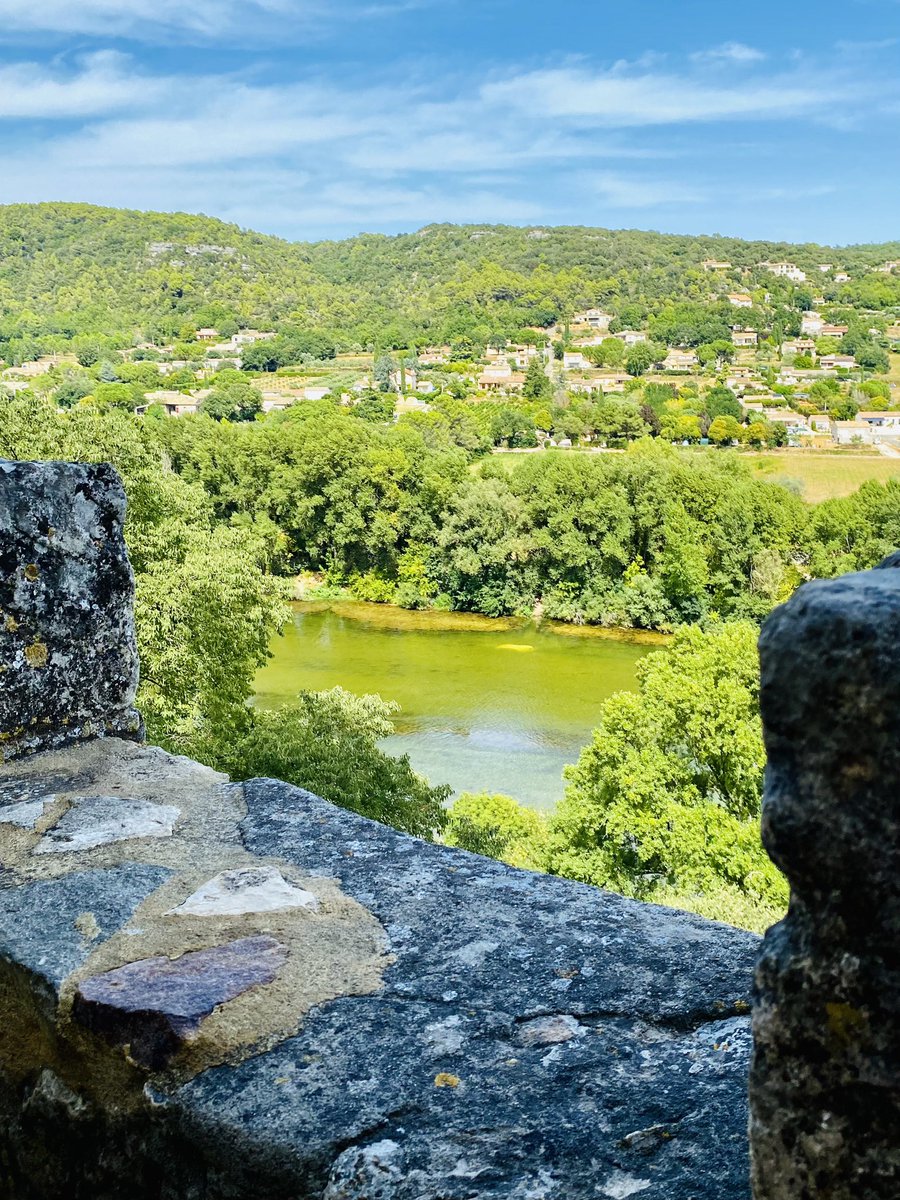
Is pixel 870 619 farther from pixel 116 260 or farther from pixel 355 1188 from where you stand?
pixel 116 260

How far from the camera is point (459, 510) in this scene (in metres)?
42.7

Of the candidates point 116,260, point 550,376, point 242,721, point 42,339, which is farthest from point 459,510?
point 116,260

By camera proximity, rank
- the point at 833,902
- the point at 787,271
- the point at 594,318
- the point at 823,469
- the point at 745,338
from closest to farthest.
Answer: the point at 833,902 → the point at 823,469 → the point at 745,338 → the point at 594,318 → the point at 787,271

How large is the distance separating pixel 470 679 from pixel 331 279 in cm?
14346

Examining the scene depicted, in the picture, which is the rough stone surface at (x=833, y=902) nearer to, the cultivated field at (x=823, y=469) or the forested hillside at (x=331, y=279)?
the cultivated field at (x=823, y=469)

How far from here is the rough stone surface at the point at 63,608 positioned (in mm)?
2998

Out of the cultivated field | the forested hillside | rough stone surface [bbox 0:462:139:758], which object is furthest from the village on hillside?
rough stone surface [bbox 0:462:139:758]

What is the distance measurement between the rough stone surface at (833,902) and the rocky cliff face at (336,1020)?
0.38 metres

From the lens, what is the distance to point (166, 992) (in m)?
1.86

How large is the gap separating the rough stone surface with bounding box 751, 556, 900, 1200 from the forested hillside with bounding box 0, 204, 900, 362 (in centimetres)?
11895

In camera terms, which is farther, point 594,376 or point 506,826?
point 594,376

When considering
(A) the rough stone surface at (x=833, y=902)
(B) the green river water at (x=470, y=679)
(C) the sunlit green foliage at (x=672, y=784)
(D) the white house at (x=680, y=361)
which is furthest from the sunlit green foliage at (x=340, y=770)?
(D) the white house at (x=680, y=361)

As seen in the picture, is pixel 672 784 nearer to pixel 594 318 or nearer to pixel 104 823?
pixel 104 823

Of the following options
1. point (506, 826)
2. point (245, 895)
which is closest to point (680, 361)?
point (506, 826)
